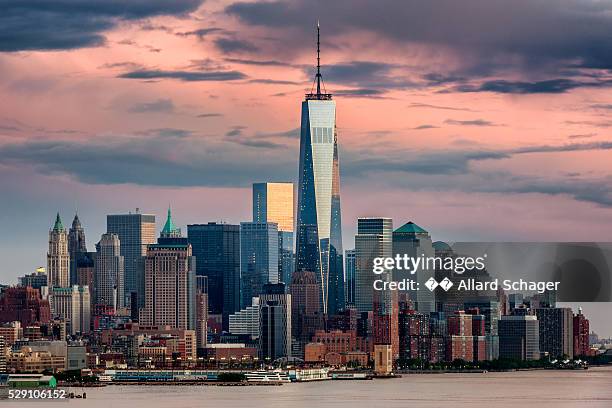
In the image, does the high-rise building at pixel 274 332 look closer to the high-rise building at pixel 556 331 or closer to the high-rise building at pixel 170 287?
the high-rise building at pixel 170 287

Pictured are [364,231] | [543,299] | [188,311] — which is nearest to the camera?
[543,299]

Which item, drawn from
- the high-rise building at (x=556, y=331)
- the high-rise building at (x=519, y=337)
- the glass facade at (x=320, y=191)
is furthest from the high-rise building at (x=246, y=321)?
the high-rise building at (x=556, y=331)

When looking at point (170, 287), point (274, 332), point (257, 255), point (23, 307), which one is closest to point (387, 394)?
point (274, 332)

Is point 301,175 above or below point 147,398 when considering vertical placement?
above

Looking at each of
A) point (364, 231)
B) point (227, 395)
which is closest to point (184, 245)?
point (364, 231)

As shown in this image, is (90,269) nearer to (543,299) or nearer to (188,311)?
(188,311)

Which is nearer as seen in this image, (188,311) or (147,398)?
(147,398)

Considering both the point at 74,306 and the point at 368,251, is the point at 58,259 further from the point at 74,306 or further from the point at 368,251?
the point at 368,251
